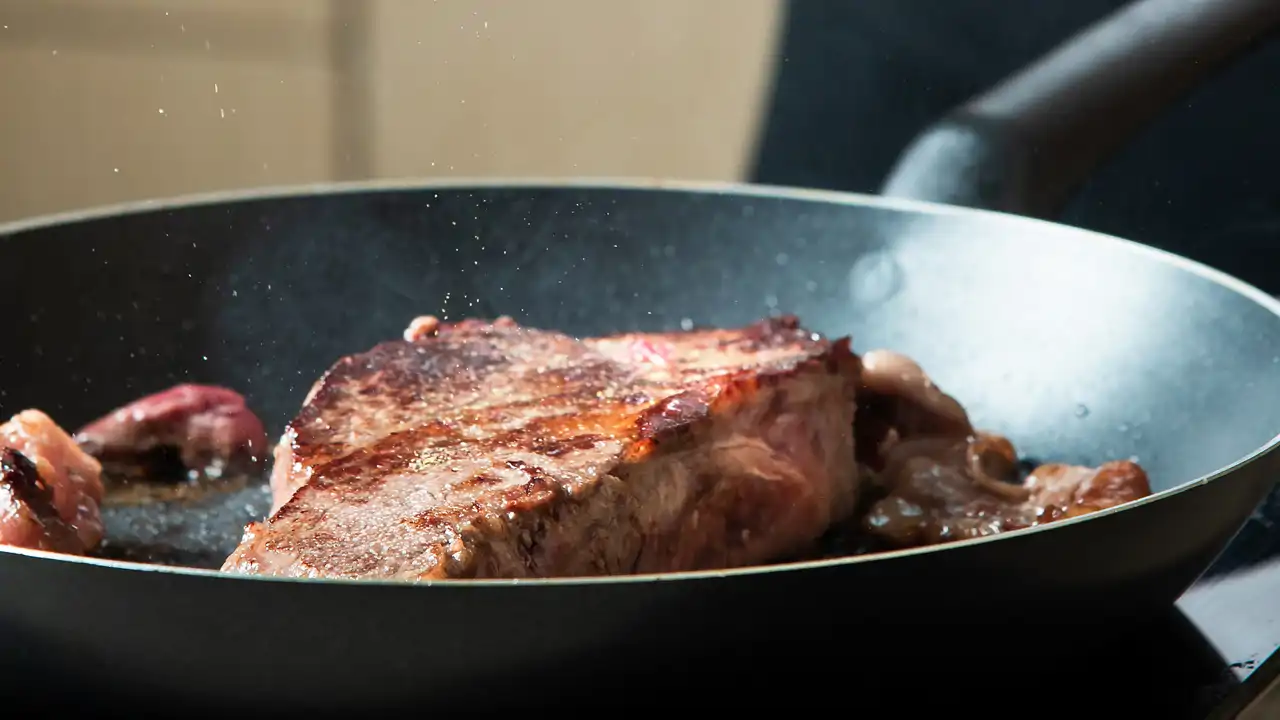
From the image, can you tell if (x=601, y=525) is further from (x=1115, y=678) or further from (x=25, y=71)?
(x=25, y=71)

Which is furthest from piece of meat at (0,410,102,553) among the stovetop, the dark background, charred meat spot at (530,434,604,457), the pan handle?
the dark background

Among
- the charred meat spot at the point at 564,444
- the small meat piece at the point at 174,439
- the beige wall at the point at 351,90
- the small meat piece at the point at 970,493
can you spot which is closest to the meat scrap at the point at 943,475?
the small meat piece at the point at 970,493

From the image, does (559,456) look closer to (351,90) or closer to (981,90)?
(981,90)

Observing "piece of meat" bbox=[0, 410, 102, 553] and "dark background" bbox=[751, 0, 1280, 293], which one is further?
"dark background" bbox=[751, 0, 1280, 293]

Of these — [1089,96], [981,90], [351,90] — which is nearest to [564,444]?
[1089,96]

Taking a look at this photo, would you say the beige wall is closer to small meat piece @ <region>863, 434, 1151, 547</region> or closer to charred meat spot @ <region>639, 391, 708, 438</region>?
small meat piece @ <region>863, 434, 1151, 547</region>

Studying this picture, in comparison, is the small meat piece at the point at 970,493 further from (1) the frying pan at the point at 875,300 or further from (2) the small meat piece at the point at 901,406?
(1) the frying pan at the point at 875,300

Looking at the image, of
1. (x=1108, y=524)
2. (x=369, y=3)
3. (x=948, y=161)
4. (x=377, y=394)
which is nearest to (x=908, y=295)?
(x=948, y=161)
